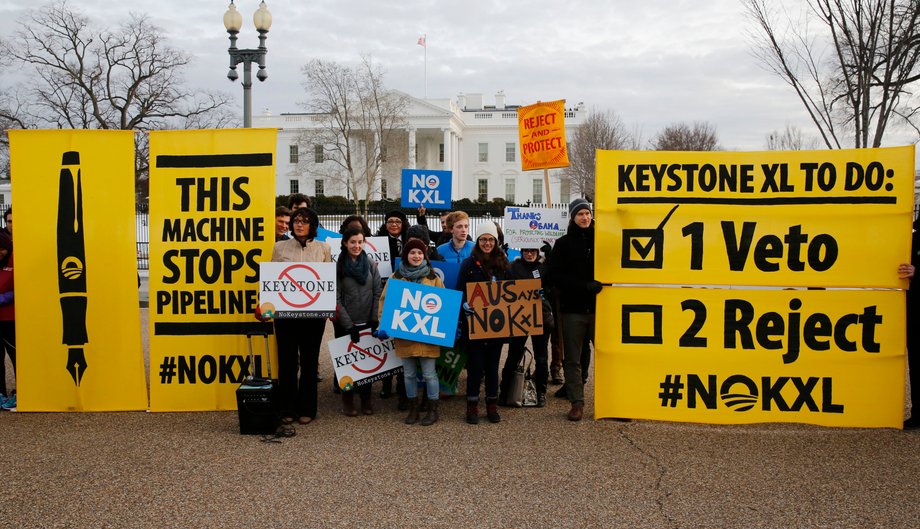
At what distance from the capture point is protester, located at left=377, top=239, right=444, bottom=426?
6641mm

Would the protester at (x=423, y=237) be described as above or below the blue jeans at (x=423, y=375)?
above

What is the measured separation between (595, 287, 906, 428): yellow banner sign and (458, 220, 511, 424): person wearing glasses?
931mm

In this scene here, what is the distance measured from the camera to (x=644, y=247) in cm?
660

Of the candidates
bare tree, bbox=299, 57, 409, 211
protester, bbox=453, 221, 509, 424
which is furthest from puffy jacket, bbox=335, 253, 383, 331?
bare tree, bbox=299, 57, 409, 211

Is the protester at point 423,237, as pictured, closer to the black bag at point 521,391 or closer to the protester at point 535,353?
the protester at point 535,353

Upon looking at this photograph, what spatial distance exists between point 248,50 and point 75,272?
977cm

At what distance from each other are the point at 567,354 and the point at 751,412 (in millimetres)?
1643

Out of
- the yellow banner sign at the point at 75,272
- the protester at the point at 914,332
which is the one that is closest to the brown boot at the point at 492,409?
the yellow banner sign at the point at 75,272

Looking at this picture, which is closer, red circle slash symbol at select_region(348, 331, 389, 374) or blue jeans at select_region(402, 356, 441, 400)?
blue jeans at select_region(402, 356, 441, 400)

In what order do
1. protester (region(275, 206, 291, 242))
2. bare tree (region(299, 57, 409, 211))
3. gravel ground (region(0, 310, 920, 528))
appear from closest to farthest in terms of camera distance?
gravel ground (region(0, 310, 920, 528)), protester (region(275, 206, 291, 242)), bare tree (region(299, 57, 409, 211))

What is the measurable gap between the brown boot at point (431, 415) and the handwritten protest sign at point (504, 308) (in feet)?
2.28

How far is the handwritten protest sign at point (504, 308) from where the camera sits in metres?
6.65

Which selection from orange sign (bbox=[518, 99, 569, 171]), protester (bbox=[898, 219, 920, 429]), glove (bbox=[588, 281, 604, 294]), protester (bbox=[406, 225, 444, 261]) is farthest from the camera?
orange sign (bbox=[518, 99, 569, 171])

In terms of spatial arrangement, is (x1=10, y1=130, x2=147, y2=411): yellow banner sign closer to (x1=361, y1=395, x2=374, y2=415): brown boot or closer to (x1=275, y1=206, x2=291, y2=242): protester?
(x1=275, y1=206, x2=291, y2=242): protester
